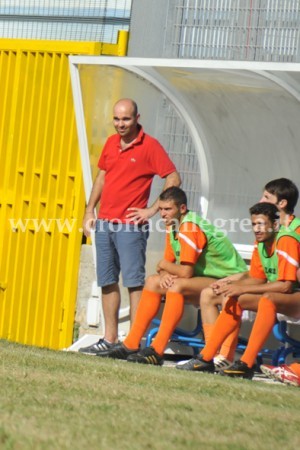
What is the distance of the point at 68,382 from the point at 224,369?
1.96 meters

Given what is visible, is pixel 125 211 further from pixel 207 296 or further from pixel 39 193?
pixel 39 193

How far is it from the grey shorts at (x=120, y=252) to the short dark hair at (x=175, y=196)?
0.47 meters

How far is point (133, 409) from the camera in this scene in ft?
21.0

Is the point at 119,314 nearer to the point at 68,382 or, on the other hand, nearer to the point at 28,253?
the point at 28,253

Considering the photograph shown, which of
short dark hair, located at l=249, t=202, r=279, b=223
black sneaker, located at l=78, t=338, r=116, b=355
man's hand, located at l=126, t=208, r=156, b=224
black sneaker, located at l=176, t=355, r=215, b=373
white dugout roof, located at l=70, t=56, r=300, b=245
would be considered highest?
white dugout roof, located at l=70, t=56, r=300, b=245

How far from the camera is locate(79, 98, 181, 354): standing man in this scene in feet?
32.5

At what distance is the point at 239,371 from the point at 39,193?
3740 millimetres

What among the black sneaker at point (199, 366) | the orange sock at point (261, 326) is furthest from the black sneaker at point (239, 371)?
the black sneaker at point (199, 366)

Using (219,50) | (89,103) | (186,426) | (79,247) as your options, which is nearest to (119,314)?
(79,247)

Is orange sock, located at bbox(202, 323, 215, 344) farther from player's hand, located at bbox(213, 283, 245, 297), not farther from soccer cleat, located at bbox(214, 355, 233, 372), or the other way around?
player's hand, located at bbox(213, 283, 245, 297)

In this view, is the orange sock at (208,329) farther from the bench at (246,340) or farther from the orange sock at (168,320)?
the bench at (246,340)

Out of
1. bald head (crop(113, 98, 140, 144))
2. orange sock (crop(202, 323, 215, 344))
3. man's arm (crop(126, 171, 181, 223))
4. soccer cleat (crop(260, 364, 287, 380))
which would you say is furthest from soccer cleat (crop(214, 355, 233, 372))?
bald head (crop(113, 98, 140, 144))

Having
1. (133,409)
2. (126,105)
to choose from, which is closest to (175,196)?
(126,105)

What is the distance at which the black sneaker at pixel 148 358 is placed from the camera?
30.3ft
